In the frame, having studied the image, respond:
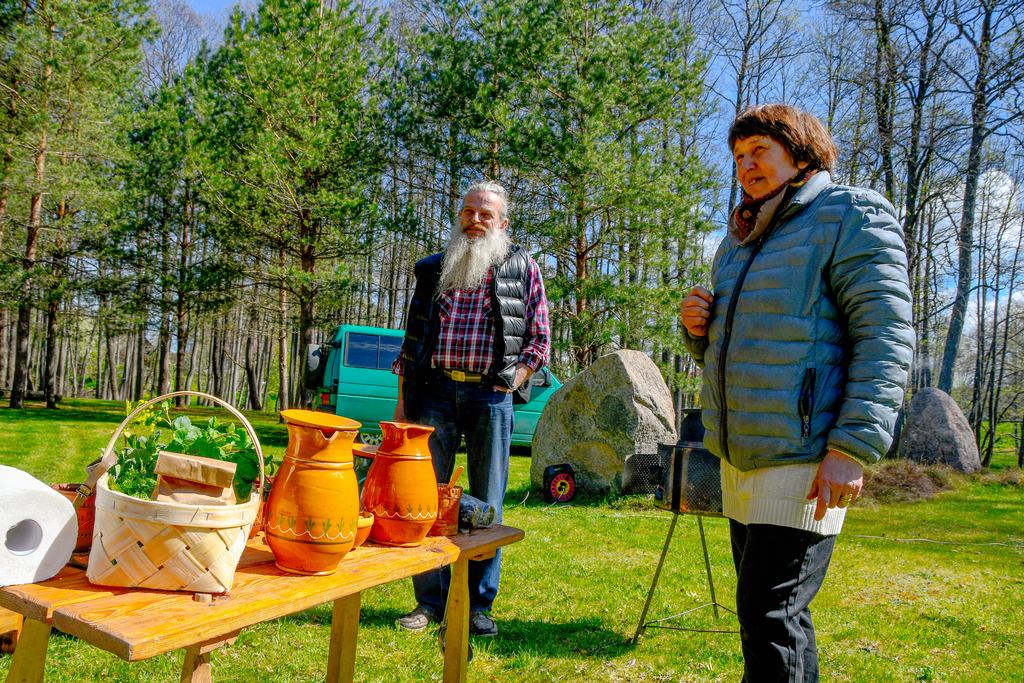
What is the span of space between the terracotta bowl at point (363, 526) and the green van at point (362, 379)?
845 centimetres

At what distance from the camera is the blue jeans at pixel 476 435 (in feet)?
9.49

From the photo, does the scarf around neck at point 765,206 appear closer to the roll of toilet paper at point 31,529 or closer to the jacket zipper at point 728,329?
the jacket zipper at point 728,329

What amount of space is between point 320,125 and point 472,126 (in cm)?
293

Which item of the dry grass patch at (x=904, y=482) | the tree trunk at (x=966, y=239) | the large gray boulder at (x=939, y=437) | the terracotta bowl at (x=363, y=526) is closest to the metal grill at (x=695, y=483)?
the terracotta bowl at (x=363, y=526)

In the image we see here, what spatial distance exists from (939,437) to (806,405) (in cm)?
1102

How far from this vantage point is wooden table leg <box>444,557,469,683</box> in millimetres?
2141

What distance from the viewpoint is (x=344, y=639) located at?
2152mm

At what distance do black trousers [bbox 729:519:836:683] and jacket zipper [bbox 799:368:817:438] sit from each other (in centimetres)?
22

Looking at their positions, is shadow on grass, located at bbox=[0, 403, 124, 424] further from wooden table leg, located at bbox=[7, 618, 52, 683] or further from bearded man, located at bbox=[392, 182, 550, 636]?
wooden table leg, located at bbox=[7, 618, 52, 683]

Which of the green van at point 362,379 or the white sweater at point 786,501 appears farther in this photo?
the green van at point 362,379

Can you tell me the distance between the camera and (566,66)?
1277cm

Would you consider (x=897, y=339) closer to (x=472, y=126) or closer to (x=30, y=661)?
(x=30, y=661)

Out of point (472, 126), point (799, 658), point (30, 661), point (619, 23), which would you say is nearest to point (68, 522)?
point (30, 661)

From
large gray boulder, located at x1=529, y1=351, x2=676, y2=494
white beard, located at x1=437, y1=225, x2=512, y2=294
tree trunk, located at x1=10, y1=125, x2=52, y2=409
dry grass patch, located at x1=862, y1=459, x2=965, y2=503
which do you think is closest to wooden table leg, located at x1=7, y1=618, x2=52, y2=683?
white beard, located at x1=437, y1=225, x2=512, y2=294
